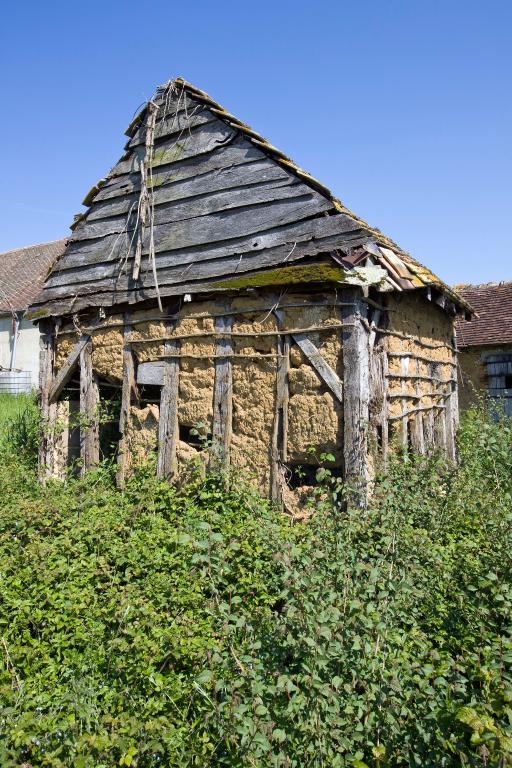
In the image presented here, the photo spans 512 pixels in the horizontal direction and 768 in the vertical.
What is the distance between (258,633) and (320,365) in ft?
11.4

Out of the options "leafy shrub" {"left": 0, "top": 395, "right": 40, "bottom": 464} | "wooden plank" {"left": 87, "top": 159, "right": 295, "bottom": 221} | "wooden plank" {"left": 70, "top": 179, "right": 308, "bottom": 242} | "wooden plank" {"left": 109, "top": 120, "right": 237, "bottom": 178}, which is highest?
"wooden plank" {"left": 109, "top": 120, "right": 237, "bottom": 178}

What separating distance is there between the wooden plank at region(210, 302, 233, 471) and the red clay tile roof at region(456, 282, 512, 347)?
10.1 m

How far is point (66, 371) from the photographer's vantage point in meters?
8.89

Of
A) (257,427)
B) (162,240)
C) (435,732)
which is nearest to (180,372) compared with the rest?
(257,427)

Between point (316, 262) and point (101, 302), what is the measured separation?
3.39m

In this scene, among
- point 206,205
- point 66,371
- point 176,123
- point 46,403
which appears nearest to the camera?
point 206,205

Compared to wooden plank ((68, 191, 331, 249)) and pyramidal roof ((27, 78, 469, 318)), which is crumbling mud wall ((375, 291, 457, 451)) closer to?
pyramidal roof ((27, 78, 469, 318))

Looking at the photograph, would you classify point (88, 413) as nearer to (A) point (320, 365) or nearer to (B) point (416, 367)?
(A) point (320, 365)

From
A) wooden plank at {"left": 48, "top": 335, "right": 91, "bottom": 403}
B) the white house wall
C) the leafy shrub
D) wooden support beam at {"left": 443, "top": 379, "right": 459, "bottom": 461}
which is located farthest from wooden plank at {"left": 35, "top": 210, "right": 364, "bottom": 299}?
the white house wall

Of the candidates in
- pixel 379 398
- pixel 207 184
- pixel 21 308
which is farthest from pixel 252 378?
pixel 21 308

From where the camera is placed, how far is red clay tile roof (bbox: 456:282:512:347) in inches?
637

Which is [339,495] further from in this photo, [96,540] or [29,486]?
[29,486]

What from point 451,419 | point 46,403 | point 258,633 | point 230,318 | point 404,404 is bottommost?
point 258,633

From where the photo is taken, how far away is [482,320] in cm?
1733
